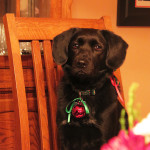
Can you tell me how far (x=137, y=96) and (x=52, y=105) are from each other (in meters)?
0.96

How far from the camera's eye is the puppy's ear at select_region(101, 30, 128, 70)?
1.04m

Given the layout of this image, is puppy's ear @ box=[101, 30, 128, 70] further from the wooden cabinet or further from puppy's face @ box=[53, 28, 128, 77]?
the wooden cabinet

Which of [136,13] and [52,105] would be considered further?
[136,13]

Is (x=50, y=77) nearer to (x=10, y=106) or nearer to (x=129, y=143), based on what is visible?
(x=10, y=106)

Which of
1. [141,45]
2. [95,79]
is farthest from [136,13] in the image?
[95,79]

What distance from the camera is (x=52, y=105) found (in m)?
1.05

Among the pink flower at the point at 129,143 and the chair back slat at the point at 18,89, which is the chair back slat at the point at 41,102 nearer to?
the chair back slat at the point at 18,89

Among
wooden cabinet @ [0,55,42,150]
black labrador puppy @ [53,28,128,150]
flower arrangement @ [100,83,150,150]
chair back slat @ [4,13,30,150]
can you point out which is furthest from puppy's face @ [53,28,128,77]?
flower arrangement @ [100,83,150,150]

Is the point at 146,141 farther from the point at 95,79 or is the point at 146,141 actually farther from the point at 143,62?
the point at 143,62

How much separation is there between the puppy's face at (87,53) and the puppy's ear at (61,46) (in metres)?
0.02

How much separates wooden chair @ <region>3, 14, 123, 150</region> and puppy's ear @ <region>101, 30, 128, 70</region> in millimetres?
123

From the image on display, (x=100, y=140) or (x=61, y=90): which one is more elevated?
(x=61, y=90)

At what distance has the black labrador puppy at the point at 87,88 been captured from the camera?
3.30 feet

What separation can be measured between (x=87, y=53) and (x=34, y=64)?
0.23 metres
